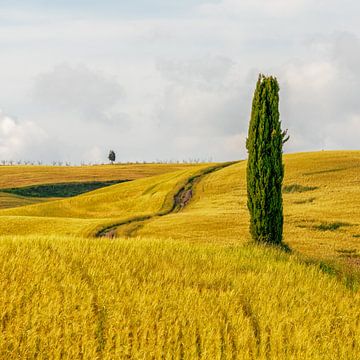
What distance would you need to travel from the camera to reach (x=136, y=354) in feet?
34.8

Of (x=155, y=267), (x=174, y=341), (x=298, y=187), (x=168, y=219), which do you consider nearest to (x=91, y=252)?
(x=155, y=267)

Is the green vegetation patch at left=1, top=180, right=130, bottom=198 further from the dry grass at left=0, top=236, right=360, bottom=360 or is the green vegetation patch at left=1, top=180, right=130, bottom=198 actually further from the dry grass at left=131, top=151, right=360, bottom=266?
the dry grass at left=0, top=236, right=360, bottom=360

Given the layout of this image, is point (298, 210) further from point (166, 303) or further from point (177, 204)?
point (166, 303)

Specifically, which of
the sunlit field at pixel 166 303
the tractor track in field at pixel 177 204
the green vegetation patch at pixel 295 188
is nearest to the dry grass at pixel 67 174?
the tractor track in field at pixel 177 204

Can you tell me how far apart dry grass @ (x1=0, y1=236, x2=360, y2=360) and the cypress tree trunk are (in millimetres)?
12903

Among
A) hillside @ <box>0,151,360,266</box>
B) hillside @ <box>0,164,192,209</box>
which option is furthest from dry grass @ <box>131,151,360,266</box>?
hillside @ <box>0,164,192,209</box>

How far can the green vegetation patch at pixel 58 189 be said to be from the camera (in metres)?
113

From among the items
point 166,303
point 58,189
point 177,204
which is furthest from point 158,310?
point 58,189

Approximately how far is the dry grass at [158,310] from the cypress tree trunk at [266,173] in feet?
42.3

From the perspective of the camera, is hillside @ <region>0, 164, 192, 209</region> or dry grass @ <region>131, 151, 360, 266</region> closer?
dry grass @ <region>131, 151, 360, 266</region>

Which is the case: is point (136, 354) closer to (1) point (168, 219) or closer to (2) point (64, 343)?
(2) point (64, 343)

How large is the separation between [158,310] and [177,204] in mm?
50782

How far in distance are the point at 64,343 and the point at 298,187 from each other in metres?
52.6

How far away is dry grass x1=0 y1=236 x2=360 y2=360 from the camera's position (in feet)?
36.7
